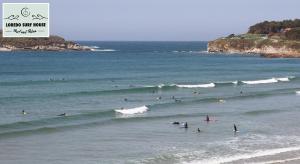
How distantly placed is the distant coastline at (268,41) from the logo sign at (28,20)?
388 feet

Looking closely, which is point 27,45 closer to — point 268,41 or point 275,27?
point 275,27

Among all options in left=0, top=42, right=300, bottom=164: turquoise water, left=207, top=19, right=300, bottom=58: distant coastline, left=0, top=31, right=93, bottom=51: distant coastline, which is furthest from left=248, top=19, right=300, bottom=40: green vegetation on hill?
left=0, top=42, right=300, bottom=164: turquoise water

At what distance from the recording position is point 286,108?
50.6 meters

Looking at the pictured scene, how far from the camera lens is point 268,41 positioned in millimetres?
156375

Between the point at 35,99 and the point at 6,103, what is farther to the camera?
the point at 35,99

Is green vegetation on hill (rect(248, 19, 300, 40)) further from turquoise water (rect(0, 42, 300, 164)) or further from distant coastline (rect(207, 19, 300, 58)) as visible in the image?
turquoise water (rect(0, 42, 300, 164))

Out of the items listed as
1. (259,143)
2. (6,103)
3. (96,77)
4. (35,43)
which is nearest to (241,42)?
(35,43)

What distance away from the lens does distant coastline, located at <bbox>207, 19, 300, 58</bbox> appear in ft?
481

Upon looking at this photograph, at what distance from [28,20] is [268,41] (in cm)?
13137

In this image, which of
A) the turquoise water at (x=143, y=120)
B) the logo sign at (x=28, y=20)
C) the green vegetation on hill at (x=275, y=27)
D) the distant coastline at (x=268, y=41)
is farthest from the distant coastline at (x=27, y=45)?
the logo sign at (x=28, y=20)

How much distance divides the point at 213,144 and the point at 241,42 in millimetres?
138289

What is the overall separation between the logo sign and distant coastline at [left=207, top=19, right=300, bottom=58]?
118 meters

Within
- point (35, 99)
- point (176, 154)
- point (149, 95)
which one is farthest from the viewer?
point (149, 95)

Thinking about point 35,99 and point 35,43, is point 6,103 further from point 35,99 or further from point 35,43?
point 35,43
